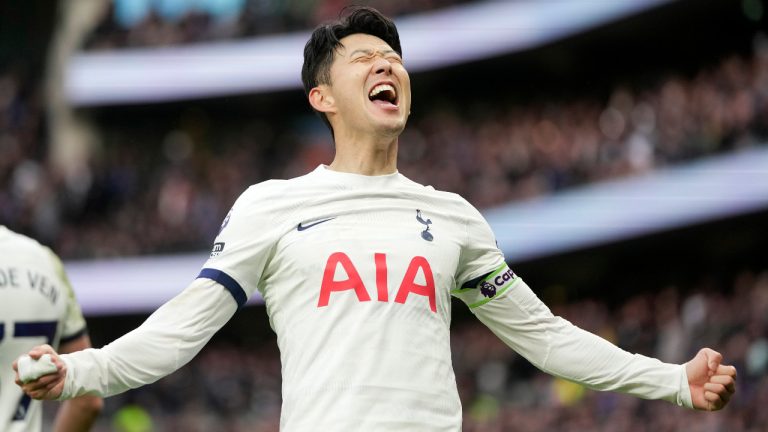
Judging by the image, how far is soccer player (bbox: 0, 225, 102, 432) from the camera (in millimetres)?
5078

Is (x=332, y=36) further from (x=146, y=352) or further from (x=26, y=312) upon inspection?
(x=26, y=312)

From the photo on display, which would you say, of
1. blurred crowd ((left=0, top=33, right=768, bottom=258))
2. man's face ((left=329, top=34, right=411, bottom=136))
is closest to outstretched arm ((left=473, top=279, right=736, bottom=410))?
man's face ((left=329, top=34, right=411, bottom=136))

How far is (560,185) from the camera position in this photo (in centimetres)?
1988

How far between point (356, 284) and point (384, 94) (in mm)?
766

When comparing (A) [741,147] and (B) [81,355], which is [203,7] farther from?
(B) [81,355]

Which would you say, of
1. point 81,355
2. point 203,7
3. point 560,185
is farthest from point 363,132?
point 203,7

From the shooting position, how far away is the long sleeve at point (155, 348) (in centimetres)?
383

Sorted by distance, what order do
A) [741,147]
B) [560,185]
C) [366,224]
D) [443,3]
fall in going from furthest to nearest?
1. [443,3]
2. [560,185]
3. [741,147]
4. [366,224]

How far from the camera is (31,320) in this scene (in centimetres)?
519

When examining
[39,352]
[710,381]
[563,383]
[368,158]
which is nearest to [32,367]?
[39,352]

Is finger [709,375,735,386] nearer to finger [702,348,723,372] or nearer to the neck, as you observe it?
finger [702,348,723,372]

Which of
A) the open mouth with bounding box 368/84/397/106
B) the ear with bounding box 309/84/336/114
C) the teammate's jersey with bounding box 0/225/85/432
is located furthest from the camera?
the teammate's jersey with bounding box 0/225/85/432

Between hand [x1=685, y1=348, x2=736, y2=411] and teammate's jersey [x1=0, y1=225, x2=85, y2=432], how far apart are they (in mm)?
2498

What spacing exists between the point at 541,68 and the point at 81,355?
22141 millimetres
